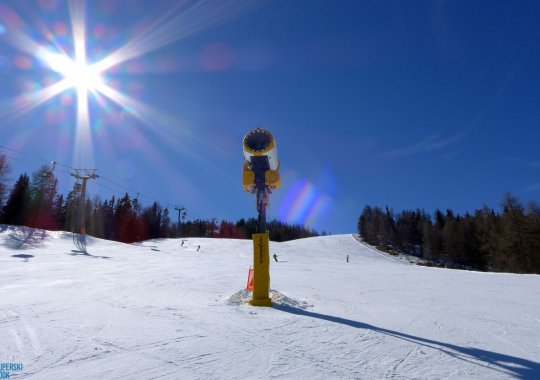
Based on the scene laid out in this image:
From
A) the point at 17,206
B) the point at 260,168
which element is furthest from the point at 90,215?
the point at 260,168

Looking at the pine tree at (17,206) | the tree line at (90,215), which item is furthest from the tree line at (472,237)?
the pine tree at (17,206)

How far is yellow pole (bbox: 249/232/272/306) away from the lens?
6370mm

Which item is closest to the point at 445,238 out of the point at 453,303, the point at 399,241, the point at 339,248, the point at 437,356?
the point at 399,241

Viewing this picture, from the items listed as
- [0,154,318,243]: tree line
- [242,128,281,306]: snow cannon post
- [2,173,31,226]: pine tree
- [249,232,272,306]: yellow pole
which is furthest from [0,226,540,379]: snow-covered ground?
[2,173,31,226]: pine tree

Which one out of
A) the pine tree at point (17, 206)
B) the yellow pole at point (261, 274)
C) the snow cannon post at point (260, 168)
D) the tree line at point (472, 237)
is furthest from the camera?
the pine tree at point (17, 206)

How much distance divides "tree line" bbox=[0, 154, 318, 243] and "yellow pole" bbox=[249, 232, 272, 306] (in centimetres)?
3253

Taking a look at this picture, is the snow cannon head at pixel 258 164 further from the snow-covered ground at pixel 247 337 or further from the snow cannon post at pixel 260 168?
the snow-covered ground at pixel 247 337

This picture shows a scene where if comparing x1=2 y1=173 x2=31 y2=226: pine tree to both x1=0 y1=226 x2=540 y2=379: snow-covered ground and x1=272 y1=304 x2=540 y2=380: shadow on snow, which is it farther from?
x1=272 y1=304 x2=540 y2=380: shadow on snow

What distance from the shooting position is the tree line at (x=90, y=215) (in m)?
47.7

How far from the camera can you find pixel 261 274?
664cm

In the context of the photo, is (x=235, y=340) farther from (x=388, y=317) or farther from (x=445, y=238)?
(x=445, y=238)

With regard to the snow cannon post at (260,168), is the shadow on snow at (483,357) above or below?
below

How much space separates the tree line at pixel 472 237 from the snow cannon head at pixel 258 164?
41.6 m

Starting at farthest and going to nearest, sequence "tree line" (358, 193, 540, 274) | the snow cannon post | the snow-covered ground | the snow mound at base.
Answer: "tree line" (358, 193, 540, 274) < the snow cannon post < the snow mound at base < the snow-covered ground
